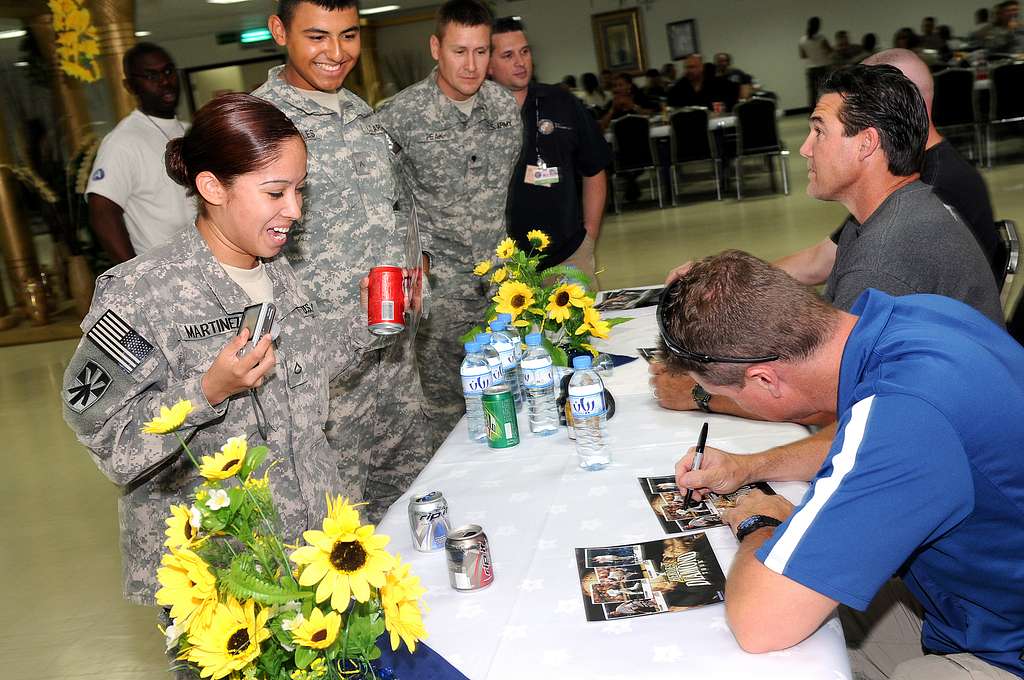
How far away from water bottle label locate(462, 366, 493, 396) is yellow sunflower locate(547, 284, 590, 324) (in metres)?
0.24

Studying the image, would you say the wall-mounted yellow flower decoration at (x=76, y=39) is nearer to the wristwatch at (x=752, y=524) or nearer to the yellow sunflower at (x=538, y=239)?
the yellow sunflower at (x=538, y=239)

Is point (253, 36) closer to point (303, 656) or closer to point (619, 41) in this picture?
point (619, 41)

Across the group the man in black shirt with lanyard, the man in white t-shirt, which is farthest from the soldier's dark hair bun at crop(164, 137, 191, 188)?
the man in white t-shirt

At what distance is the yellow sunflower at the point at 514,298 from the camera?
2340mm

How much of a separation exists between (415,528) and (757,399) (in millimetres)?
647

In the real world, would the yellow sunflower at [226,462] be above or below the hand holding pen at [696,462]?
above

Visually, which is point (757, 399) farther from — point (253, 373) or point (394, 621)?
point (253, 373)

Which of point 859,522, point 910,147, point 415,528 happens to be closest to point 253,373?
point 415,528

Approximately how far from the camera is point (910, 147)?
2041 millimetres

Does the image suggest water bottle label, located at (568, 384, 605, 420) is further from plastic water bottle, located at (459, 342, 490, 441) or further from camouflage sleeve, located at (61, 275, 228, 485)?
camouflage sleeve, located at (61, 275, 228, 485)

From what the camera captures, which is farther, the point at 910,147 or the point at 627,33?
the point at 627,33

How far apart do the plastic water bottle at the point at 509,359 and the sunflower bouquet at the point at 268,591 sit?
124 cm

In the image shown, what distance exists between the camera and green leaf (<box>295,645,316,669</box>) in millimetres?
960

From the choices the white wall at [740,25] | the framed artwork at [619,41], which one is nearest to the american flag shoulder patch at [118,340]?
the white wall at [740,25]
